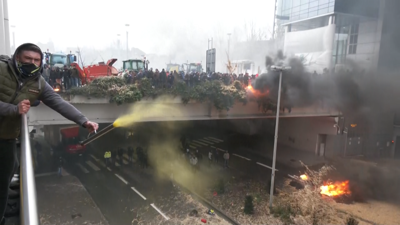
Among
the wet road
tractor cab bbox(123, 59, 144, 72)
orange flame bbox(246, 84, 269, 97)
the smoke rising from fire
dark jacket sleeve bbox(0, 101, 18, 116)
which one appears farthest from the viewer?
tractor cab bbox(123, 59, 144, 72)

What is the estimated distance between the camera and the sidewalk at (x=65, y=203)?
11906 mm

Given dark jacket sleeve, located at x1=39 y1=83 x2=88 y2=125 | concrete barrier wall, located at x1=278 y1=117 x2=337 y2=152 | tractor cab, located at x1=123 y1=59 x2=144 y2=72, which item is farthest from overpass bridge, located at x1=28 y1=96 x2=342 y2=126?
dark jacket sleeve, located at x1=39 y1=83 x2=88 y2=125

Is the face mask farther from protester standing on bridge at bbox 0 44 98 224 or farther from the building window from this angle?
the building window

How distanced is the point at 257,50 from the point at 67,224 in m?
33.7

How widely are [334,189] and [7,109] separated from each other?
1694 centimetres

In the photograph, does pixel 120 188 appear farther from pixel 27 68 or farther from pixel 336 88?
pixel 336 88

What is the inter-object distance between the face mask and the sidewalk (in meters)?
10.6

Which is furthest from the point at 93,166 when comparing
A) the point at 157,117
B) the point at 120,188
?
the point at 157,117

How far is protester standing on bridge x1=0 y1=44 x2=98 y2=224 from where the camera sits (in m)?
2.04

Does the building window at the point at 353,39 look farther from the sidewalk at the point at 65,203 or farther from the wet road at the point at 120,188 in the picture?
the sidewalk at the point at 65,203

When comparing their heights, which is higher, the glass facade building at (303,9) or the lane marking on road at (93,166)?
the glass facade building at (303,9)

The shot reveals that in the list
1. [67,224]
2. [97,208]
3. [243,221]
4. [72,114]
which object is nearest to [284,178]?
[243,221]

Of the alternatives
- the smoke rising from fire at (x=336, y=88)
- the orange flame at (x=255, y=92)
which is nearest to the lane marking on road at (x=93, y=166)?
the orange flame at (x=255, y=92)

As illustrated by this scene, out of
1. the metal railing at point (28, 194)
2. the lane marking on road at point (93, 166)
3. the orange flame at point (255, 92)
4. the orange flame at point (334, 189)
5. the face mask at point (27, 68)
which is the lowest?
the lane marking on road at point (93, 166)
